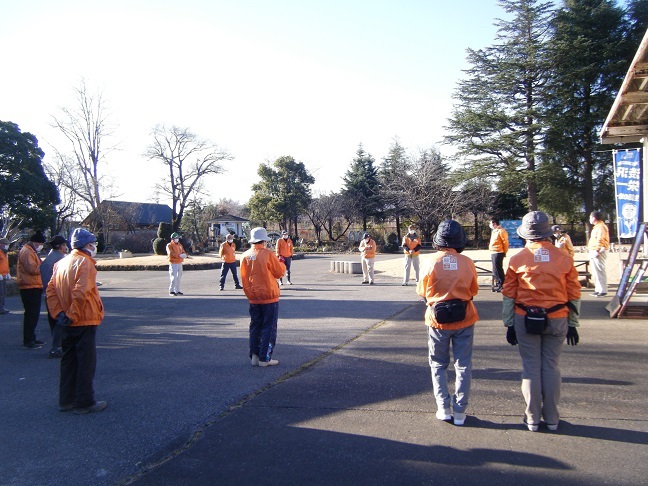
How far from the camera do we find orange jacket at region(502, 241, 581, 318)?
4.05 metres

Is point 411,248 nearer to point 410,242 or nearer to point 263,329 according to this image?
point 410,242

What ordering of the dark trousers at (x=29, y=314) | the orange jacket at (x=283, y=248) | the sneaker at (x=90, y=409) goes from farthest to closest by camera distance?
the orange jacket at (x=283, y=248) < the dark trousers at (x=29, y=314) < the sneaker at (x=90, y=409)

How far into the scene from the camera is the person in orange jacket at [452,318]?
4.18 meters

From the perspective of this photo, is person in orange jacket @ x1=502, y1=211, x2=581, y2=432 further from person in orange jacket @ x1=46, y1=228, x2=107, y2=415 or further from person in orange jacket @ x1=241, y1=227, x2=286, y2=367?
person in orange jacket @ x1=46, y1=228, x2=107, y2=415

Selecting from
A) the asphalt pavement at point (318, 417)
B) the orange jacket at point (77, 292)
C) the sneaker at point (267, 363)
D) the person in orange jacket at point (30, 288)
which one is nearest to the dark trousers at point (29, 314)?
the person in orange jacket at point (30, 288)

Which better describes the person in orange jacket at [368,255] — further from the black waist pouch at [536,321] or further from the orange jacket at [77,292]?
the black waist pouch at [536,321]

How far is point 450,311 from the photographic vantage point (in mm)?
4160

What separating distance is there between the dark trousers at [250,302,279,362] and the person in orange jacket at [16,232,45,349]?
4.30m

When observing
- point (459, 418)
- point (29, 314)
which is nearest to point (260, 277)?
point (459, 418)

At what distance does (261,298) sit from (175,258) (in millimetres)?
8526

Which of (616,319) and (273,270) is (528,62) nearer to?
(616,319)

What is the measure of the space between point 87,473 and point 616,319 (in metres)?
9.06

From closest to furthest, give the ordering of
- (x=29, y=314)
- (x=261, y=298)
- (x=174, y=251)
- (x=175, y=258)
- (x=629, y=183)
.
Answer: (x=261, y=298) < (x=29, y=314) < (x=629, y=183) < (x=174, y=251) < (x=175, y=258)

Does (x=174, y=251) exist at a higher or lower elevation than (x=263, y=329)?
higher
